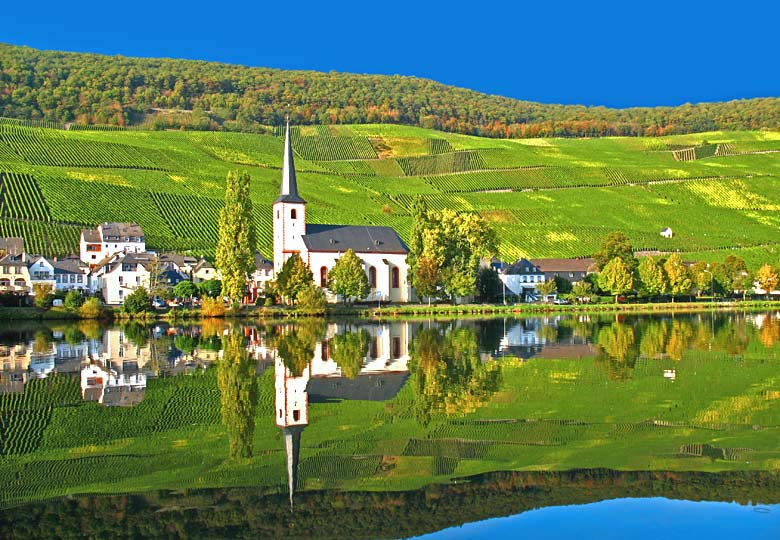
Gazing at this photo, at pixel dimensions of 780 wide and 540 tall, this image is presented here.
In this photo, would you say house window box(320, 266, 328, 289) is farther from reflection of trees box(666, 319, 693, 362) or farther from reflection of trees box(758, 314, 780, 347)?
reflection of trees box(758, 314, 780, 347)

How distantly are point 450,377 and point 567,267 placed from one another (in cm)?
8984

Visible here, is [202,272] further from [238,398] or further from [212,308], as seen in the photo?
[238,398]

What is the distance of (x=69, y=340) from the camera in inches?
2031

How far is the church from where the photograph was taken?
323ft

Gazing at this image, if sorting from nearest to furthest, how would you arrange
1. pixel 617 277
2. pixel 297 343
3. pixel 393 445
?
pixel 393 445 → pixel 297 343 → pixel 617 277

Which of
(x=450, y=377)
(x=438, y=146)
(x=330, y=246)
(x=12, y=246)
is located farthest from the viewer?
(x=438, y=146)

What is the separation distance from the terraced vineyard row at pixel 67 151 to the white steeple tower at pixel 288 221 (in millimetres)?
45526

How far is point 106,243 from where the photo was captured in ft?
343

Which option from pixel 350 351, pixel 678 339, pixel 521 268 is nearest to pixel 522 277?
pixel 521 268

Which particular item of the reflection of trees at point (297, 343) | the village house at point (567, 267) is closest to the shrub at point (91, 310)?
the reflection of trees at point (297, 343)

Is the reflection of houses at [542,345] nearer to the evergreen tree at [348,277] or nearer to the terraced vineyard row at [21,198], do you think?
the evergreen tree at [348,277]

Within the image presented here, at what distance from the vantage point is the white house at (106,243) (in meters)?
104

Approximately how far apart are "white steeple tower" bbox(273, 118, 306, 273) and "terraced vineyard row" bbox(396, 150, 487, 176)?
62.4 m

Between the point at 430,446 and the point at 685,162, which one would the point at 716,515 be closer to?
the point at 430,446
